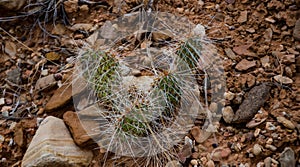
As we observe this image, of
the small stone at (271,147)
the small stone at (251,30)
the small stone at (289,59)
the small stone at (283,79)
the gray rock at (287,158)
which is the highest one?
the small stone at (251,30)

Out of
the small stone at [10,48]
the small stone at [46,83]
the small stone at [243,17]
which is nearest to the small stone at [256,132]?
the small stone at [243,17]

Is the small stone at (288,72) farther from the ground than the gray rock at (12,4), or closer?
closer

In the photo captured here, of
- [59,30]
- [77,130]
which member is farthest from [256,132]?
[59,30]

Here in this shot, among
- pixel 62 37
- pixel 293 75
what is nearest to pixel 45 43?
pixel 62 37

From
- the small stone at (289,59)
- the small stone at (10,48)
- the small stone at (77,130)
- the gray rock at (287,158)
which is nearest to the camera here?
the gray rock at (287,158)

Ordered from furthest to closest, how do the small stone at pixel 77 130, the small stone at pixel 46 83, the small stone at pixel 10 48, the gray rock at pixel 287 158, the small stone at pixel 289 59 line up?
the small stone at pixel 10 48 → the small stone at pixel 46 83 → the small stone at pixel 289 59 → the small stone at pixel 77 130 → the gray rock at pixel 287 158

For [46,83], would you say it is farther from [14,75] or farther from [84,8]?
[84,8]

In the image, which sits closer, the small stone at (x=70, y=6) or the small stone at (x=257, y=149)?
the small stone at (x=257, y=149)

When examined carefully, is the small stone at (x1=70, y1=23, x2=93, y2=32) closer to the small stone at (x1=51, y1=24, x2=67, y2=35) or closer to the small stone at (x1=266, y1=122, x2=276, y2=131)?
the small stone at (x1=51, y1=24, x2=67, y2=35)

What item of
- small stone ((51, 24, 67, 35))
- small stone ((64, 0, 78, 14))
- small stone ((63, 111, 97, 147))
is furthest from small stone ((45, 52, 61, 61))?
small stone ((63, 111, 97, 147))

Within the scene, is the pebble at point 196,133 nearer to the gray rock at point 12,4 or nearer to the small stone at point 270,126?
the small stone at point 270,126
